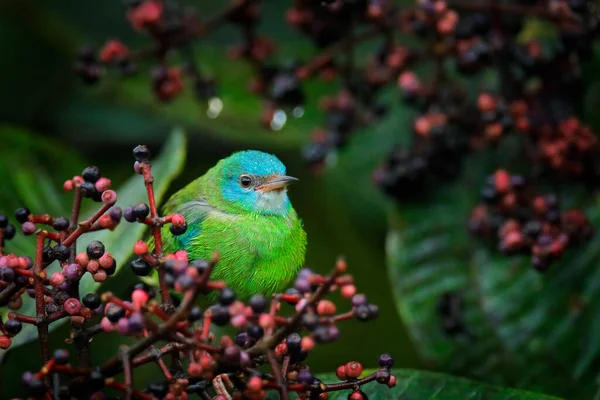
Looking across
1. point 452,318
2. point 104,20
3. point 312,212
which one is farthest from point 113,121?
point 452,318

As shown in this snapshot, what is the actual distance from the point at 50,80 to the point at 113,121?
16.3 inches

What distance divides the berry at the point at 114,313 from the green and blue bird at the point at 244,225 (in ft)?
3.50

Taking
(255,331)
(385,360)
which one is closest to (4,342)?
(255,331)

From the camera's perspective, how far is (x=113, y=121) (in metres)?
4.07

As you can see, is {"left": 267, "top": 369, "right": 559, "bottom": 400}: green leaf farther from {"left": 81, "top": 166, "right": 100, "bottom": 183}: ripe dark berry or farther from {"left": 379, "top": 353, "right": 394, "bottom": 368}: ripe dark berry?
{"left": 81, "top": 166, "right": 100, "bottom": 183}: ripe dark berry

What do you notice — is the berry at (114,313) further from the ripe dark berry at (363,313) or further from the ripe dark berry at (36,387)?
the ripe dark berry at (363,313)

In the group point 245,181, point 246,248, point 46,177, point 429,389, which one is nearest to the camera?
point 429,389

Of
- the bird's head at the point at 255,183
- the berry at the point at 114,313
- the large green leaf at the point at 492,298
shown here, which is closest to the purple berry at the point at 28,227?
the berry at the point at 114,313

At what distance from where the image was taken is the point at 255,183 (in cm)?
312

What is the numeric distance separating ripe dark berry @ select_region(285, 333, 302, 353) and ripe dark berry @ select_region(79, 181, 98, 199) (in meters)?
0.58

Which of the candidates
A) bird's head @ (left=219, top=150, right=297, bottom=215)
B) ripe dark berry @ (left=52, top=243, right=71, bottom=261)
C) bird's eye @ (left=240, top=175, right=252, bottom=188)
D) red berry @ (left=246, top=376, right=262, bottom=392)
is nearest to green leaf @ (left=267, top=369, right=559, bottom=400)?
red berry @ (left=246, top=376, right=262, bottom=392)

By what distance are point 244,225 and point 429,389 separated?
3.45 feet

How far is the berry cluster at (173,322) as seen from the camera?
1.56 m

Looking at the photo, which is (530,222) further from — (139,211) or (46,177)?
(46,177)
